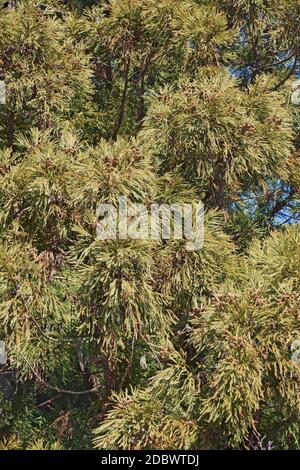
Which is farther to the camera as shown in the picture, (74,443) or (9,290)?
(74,443)

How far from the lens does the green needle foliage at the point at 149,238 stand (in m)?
2.92

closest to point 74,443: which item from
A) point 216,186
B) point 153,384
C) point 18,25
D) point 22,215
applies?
point 153,384

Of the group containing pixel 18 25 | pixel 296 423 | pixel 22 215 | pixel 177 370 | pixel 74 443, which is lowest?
pixel 74 443

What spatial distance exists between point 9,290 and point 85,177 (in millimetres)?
588

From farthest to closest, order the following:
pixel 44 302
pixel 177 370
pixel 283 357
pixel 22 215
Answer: pixel 22 215, pixel 44 302, pixel 177 370, pixel 283 357

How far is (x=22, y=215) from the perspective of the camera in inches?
137

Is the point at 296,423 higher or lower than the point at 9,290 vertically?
lower

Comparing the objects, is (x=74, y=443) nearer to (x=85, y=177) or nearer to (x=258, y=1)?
(x=85, y=177)

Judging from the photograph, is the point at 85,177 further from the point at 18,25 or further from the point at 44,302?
the point at 18,25

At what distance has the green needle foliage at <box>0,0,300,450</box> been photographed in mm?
2922

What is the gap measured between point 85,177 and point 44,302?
1.93 feet

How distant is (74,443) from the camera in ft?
12.0

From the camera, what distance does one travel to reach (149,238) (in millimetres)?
3115

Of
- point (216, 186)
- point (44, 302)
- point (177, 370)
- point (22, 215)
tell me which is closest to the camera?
point (177, 370)
